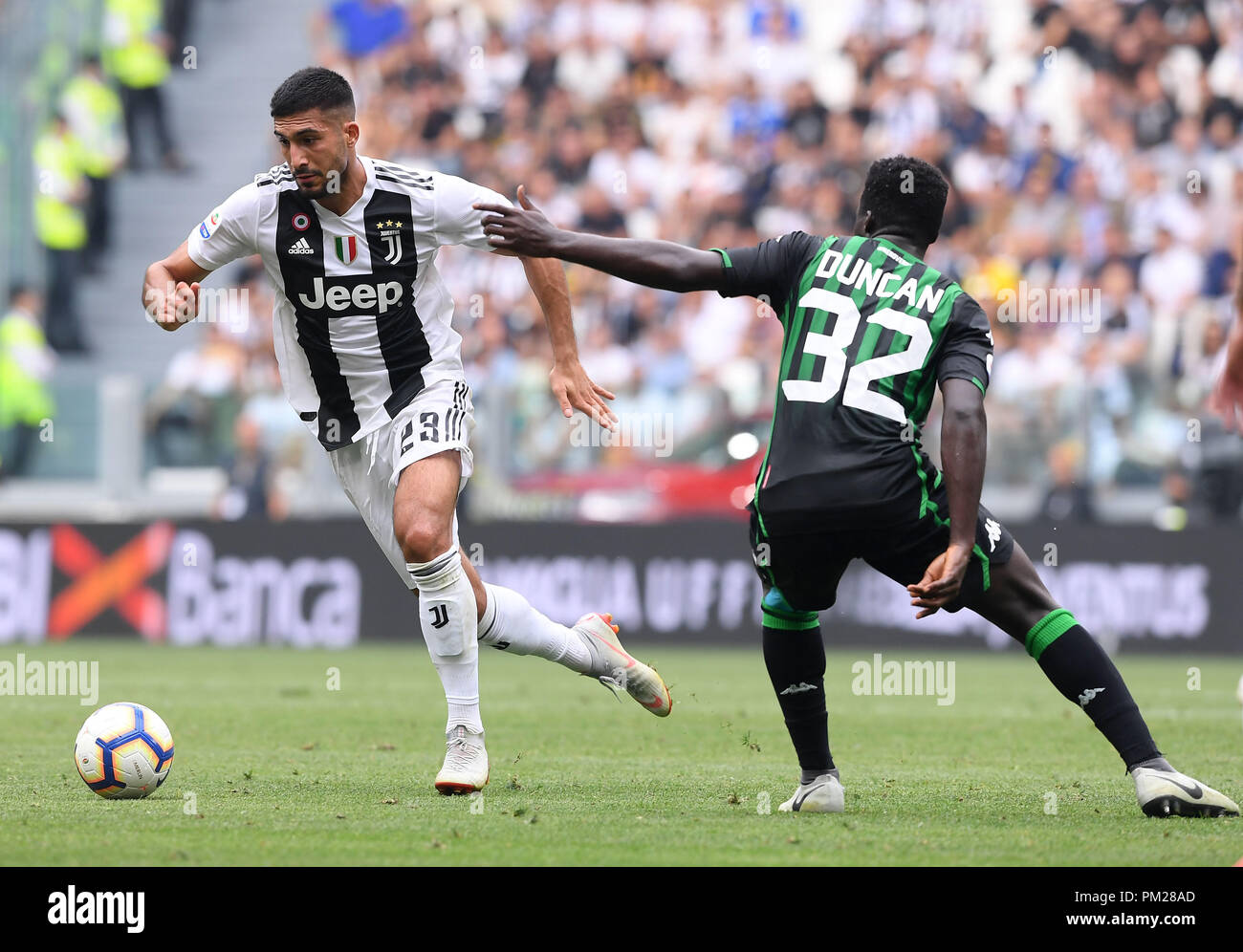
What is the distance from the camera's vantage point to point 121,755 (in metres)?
6.37

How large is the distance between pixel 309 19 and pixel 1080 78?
9.87 metres

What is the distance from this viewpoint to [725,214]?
19.0 m

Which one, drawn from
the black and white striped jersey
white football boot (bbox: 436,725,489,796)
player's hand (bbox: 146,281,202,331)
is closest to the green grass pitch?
white football boot (bbox: 436,725,489,796)

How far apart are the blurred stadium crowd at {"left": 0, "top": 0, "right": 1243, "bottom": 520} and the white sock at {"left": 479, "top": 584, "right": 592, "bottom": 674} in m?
7.20

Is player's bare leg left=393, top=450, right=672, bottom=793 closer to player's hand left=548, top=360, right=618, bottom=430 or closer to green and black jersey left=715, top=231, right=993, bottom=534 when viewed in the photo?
player's hand left=548, top=360, right=618, bottom=430

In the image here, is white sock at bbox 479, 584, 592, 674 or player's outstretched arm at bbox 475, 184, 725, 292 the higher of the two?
player's outstretched arm at bbox 475, 184, 725, 292

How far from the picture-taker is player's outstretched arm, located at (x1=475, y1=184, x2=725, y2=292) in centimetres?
579

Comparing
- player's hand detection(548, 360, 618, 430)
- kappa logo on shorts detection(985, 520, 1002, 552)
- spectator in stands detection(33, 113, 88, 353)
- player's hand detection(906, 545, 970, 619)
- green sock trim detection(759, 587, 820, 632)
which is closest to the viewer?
player's hand detection(906, 545, 970, 619)

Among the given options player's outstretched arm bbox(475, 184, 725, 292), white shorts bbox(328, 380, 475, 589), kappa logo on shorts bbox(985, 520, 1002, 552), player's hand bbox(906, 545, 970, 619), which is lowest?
player's hand bbox(906, 545, 970, 619)

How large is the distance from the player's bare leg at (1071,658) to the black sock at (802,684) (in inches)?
23.4

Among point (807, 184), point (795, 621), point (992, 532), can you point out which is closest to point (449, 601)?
point (795, 621)

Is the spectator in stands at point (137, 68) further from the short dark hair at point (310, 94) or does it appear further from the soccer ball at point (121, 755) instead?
the soccer ball at point (121, 755)

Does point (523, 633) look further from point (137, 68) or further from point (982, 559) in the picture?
point (137, 68)

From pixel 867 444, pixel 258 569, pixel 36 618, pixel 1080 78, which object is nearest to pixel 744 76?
pixel 1080 78
